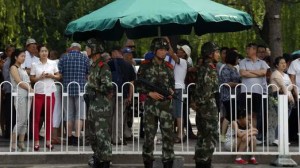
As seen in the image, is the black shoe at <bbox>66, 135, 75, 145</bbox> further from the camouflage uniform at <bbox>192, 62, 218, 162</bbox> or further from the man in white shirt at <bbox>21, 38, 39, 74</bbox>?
the camouflage uniform at <bbox>192, 62, 218, 162</bbox>

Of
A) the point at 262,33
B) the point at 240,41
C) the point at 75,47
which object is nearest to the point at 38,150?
the point at 75,47

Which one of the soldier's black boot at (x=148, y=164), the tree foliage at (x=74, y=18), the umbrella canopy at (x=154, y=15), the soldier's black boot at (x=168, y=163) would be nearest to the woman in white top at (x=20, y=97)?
the umbrella canopy at (x=154, y=15)

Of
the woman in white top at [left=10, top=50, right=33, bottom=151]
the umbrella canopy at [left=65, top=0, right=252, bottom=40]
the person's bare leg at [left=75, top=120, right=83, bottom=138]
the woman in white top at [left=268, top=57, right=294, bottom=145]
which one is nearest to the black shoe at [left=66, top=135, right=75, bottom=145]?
the person's bare leg at [left=75, top=120, right=83, bottom=138]

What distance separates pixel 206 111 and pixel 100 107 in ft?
5.43

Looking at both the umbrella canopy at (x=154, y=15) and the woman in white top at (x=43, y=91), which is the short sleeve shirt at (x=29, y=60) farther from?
the umbrella canopy at (x=154, y=15)

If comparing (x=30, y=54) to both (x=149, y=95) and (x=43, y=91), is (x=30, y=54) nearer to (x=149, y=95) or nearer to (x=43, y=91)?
(x=43, y=91)

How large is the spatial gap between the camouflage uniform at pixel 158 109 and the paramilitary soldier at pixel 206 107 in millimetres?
547

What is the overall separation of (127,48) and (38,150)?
3.33 meters

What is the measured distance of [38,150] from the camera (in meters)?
12.4

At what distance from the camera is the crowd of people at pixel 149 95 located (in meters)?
11.0

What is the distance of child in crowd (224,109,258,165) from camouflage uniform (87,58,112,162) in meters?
2.29

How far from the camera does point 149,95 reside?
10.9 meters

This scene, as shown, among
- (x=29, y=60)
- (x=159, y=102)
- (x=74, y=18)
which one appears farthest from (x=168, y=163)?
(x=74, y=18)

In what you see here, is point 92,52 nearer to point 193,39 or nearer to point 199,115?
point 199,115
